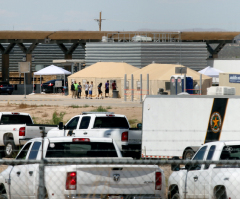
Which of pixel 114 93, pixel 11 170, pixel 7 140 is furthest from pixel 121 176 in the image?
pixel 114 93

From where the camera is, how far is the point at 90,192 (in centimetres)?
744

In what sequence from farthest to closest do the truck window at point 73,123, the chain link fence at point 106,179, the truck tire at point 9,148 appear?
the truck window at point 73,123
the truck tire at point 9,148
the chain link fence at point 106,179

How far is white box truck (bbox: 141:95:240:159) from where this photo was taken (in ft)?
50.8

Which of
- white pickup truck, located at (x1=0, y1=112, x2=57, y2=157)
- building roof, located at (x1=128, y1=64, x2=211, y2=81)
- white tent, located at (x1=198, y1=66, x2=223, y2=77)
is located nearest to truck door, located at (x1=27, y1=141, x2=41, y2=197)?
white pickup truck, located at (x1=0, y1=112, x2=57, y2=157)

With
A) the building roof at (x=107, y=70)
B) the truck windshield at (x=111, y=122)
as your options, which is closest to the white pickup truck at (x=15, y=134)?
the truck windshield at (x=111, y=122)

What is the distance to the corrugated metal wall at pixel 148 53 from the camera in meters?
53.9

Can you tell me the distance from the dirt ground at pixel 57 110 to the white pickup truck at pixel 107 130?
12495mm

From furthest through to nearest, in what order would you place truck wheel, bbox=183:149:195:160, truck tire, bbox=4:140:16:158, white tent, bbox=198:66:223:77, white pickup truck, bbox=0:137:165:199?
white tent, bbox=198:66:223:77, truck tire, bbox=4:140:16:158, truck wheel, bbox=183:149:195:160, white pickup truck, bbox=0:137:165:199

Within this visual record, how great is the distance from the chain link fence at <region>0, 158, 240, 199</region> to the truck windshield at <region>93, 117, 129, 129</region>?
8.24 m

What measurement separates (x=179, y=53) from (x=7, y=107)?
23.3 m

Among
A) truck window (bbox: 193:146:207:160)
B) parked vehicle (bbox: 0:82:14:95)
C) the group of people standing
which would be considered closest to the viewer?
truck window (bbox: 193:146:207:160)

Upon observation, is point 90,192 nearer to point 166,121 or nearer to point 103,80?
point 166,121

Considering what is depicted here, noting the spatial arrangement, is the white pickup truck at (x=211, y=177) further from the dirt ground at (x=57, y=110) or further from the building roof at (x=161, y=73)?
the building roof at (x=161, y=73)

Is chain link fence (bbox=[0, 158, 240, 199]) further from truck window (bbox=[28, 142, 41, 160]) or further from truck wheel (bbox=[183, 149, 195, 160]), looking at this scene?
truck wheel (bbox=[183, 149, 195, 160])
